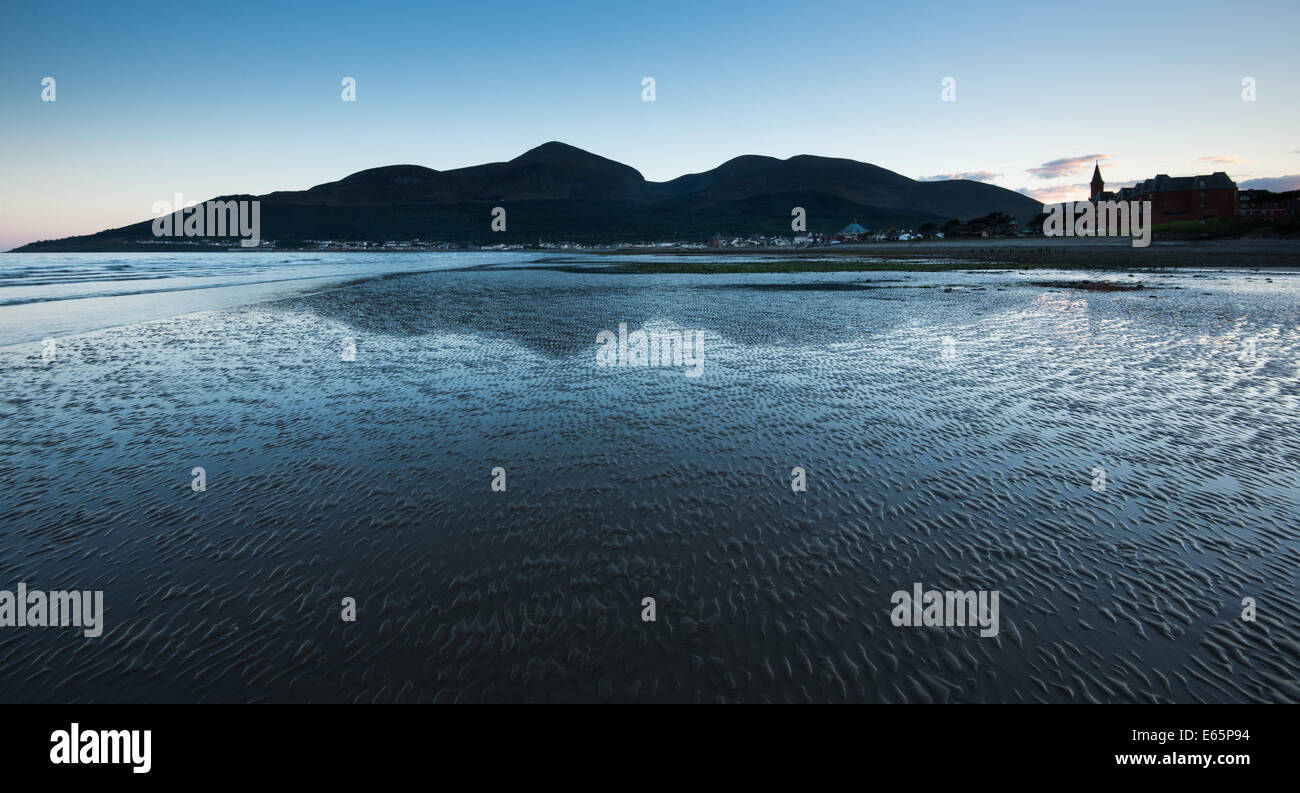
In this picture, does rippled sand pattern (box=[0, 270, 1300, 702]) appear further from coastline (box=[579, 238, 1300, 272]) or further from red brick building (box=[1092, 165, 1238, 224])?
red brick building (box=[1092, 165, 1238, 224])

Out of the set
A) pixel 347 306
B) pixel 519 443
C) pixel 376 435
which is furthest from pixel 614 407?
pixel 347 306

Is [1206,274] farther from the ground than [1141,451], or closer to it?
farther from the ground

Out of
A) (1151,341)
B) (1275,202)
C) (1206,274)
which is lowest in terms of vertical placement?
(1151,341)

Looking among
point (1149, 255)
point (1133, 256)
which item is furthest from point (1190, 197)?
point (1133, 256)

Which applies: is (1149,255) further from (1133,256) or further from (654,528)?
(654,528)

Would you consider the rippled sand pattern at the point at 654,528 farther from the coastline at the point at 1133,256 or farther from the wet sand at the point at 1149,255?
the wet sand at the point at 1149,255

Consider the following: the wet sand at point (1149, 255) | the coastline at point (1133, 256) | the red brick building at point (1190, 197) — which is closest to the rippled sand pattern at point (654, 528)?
the coastline at point (1133, 256)
